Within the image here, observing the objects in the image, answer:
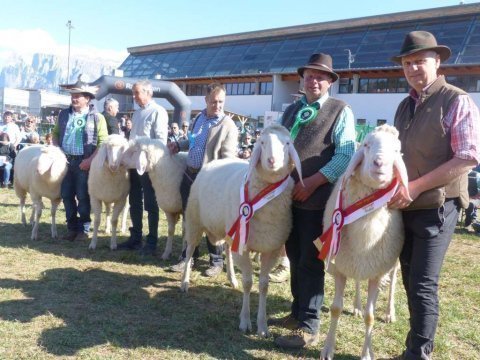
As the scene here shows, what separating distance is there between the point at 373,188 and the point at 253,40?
120ft

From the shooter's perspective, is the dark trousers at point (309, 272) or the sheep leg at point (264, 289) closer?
the dark trousers at point (309, 272)

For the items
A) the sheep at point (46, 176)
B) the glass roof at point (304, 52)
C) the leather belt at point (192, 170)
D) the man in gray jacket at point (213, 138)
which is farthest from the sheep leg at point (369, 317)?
the glass roof at point (304, 52)

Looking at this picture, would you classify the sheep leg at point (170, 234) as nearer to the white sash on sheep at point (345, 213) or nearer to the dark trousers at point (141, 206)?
the dark trousers at point (141, 206)

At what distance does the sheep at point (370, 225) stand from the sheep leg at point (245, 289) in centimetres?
76

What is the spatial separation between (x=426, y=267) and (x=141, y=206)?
14.2ft

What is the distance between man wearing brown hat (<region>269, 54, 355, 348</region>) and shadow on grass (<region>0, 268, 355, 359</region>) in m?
0.32

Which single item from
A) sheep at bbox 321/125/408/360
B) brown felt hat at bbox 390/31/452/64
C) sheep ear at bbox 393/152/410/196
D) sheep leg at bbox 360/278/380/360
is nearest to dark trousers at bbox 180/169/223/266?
sheep at bbox 321/125/408/360

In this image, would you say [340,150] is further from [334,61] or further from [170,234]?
[334,61]

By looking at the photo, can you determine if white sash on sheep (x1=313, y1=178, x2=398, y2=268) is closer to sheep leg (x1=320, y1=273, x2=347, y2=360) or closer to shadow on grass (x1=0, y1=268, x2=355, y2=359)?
sheep leg (x1=320, y1=273, x2=347, y2=360)

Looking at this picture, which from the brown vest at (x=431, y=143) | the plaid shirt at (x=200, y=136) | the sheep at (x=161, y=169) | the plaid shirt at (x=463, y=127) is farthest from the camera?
the sheep at (x=161, y=169)

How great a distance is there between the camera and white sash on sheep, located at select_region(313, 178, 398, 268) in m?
3.01

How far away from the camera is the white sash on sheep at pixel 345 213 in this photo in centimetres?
301

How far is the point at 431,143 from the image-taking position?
9.58 ft

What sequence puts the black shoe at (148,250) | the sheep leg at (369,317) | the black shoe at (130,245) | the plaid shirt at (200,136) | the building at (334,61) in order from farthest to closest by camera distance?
the building at (334,61), the black shoe at (130,245), the black shoe at (148,250), the plaid shirt at (200,136), the sheep leg at (369,317)
